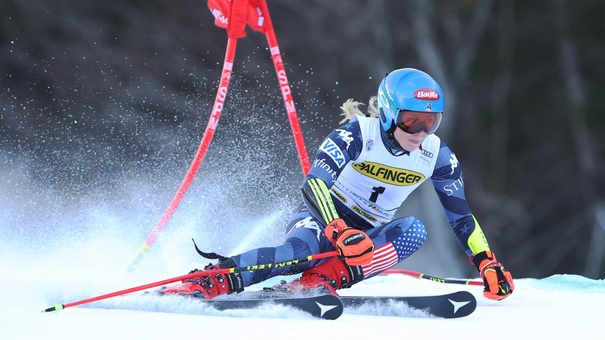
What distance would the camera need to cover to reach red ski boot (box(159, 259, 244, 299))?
17.4ft

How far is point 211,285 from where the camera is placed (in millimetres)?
5371

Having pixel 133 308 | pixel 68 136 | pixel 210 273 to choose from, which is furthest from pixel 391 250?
pixel 68 136

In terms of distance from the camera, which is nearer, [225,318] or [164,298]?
[225,318]

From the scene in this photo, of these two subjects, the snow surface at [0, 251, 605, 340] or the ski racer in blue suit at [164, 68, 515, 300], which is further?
the ski racer in blue suit at [164, 68, 515, 300]

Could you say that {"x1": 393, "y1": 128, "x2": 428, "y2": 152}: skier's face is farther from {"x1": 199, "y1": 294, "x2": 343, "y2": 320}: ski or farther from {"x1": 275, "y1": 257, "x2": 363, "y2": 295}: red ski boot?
{"x1": 199, "y1": 294, "x2": 343, "y2": 320}: ski

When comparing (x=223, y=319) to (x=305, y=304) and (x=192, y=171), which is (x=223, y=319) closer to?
(x=305, y=304)

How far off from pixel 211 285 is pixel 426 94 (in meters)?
1.39

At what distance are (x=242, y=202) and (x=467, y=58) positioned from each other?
12.2 metres

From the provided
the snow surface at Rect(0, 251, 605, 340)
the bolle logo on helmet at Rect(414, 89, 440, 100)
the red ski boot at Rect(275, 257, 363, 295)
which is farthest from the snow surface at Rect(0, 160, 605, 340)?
the bolle logo on helmet at Rect(414, 89, 440, 100)

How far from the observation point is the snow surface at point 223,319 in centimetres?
439

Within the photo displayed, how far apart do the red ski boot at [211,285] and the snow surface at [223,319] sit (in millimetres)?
167

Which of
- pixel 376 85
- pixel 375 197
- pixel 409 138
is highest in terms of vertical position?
pixel 376 85

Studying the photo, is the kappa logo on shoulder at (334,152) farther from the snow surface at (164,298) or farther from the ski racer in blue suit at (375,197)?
the snow surface at (164,298)

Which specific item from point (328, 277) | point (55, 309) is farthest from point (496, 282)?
point (55, 309)
